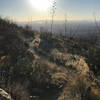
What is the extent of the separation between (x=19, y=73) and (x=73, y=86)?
2743 millimetres

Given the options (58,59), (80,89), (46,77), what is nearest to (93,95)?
(80,89)

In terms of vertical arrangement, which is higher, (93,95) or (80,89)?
(80,89)

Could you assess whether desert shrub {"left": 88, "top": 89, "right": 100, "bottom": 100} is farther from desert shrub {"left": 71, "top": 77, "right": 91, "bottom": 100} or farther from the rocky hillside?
desert shrub {"left": 71, "top": 77, "right": 91, "bottom": 100}

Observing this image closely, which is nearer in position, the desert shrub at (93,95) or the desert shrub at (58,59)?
the desert shrub at (93,95)

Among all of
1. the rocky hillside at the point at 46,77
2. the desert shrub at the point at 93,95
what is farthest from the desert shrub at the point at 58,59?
the desert shrub at the point at 93,95

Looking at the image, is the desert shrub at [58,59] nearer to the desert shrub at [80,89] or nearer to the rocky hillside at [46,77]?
the rocky hillside at [46,77]

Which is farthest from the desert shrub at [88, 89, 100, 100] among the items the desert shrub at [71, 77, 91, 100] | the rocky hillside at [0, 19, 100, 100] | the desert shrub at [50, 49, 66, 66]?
the desert shrub at [50, 49, 66, 66]

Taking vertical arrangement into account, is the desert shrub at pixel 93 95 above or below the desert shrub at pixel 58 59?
below

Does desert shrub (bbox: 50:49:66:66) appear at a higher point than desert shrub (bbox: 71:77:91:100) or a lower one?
higher

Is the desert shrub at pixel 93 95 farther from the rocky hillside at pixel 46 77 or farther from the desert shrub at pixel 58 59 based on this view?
the desert shrub at pixel 58 59

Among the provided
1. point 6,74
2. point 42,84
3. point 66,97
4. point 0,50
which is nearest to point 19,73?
point 6,74

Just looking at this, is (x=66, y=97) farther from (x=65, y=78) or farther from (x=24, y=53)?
(x=24, y=53)

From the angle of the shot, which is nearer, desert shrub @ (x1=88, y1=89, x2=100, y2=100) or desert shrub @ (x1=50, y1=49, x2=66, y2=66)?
desert shrub @ (x1=88, y1=89, x2=100, y2=100)

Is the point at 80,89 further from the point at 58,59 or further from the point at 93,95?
the point at 58,59
